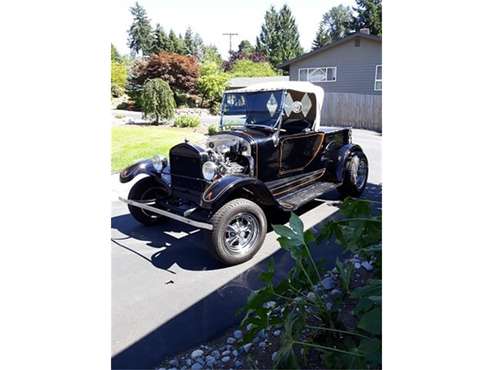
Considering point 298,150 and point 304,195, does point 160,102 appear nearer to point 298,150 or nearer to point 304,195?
point 298,150

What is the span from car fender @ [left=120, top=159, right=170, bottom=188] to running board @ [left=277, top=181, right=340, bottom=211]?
128cm

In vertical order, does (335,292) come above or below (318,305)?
below

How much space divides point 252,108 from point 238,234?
1785 mm

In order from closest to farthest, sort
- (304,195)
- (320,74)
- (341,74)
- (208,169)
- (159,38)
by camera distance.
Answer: (159,38) → (208,169) → (304,195) → (341,74) → (320,74)

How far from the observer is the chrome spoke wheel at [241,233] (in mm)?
3034

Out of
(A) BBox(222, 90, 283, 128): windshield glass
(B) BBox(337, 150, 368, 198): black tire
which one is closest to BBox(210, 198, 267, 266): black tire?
(A) BBox(222, 90, 283, 128): windshield glass

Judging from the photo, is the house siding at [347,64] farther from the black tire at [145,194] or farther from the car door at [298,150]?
the black tire at [145,194]

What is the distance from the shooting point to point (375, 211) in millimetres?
2158

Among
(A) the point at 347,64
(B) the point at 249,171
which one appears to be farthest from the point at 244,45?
(A) the point at 347,64

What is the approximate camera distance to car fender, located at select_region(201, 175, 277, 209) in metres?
2.95

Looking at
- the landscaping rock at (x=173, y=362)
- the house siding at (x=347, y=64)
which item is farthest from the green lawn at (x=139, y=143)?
the house siding at (x=347, y=64)

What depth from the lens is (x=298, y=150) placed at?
167 inches
